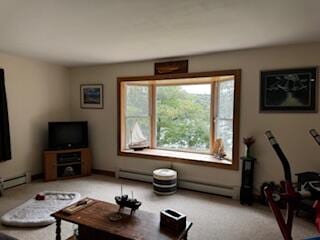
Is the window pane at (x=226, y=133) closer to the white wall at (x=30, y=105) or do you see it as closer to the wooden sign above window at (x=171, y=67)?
the wooden sign above window at (x=171, y=67)

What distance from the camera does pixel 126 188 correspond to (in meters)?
3.93

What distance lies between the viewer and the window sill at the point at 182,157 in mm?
3693

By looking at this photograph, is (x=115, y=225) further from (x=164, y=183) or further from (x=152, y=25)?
(x=152, y=25)

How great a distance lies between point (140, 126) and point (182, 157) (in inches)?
45.8

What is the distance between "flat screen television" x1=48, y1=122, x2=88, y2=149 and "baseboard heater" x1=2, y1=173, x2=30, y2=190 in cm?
65

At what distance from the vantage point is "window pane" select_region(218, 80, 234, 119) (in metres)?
3.82

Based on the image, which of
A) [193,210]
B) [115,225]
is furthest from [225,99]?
[115,225]

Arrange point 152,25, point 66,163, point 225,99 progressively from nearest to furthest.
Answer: point 152,25 < point 225,99 < point 66,163

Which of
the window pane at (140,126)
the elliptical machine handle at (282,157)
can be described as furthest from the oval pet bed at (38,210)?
the elliptical machine handle at (282,157)

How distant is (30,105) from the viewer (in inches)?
168

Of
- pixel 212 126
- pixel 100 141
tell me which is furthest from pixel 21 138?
pixel 212 126

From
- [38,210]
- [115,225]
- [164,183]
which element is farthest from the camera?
[164,183]

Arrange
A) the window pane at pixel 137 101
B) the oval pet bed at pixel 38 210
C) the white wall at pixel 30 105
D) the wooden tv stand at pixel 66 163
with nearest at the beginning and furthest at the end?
the oval pet bed at pixel 38 210 < the white wall at pixel 30 105 < the wooden tv stand at pixel 66 163 < the window pane at pixel 137 101

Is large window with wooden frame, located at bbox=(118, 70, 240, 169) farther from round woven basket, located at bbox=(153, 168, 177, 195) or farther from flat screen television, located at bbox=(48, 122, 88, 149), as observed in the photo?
flat screen television, located at bbox=(48, 122, 88, 149)
